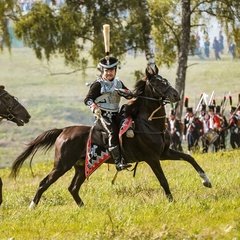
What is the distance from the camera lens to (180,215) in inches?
429

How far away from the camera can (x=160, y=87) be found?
532 inches

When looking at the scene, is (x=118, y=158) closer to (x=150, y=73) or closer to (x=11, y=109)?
(x=150, y=73)

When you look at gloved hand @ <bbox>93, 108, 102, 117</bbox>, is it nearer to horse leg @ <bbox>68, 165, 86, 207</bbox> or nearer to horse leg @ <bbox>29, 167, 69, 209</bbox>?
horse leg @ <bbox>29, 167, 69, 209</bbox>

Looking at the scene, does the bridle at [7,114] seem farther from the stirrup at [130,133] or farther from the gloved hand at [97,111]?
the stirrup at [130,133]

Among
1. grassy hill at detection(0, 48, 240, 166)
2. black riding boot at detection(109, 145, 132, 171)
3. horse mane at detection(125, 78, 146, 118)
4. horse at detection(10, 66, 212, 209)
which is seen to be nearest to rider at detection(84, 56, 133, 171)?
black riding boot at detection(109, 145, 132, 171)

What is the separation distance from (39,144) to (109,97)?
162cm

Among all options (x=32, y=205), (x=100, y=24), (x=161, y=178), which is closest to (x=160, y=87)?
(x=161, y=178)

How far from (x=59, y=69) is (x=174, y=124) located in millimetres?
58717

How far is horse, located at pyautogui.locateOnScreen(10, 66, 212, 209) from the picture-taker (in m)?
13.4

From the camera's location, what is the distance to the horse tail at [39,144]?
14289 millimetres

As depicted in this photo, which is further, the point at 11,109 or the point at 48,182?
the point at 48,182

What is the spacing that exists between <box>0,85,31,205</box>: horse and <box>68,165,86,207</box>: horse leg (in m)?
1.47

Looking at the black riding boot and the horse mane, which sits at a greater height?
the horse mane

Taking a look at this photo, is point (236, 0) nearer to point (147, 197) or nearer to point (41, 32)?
point (41, 32)
